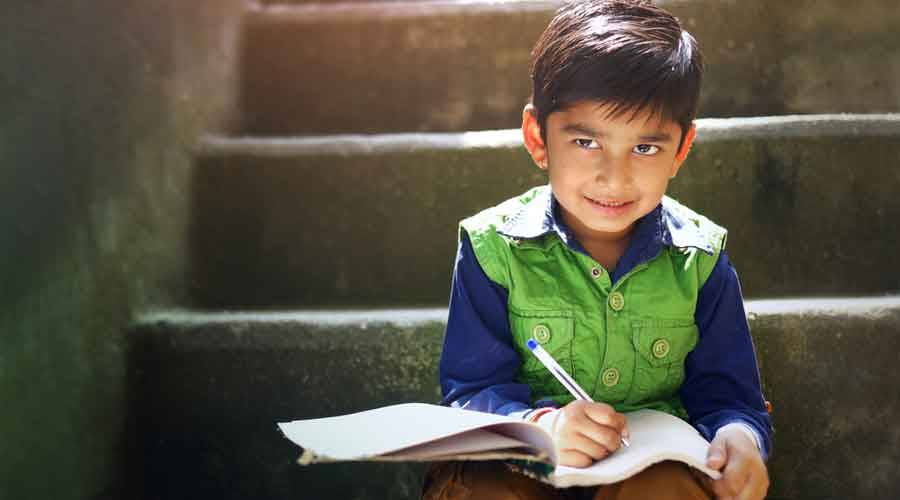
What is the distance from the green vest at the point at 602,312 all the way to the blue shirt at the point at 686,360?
0.04 feet

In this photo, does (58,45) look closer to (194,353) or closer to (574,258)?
→ (194,353)

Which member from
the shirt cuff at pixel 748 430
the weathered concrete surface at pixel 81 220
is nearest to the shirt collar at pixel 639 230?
the shirt cuff at pixel 748 430

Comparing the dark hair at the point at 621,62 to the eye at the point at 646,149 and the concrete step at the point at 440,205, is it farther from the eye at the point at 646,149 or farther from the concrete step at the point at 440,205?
the concrete step at the point at 440,205

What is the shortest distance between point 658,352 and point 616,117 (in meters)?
0.30

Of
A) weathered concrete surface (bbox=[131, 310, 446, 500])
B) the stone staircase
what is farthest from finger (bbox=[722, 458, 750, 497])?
weathered concrete surface (bbox=[131, 310, 446, 500])

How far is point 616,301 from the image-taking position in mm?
1231

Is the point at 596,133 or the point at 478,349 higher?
the point at 596,133

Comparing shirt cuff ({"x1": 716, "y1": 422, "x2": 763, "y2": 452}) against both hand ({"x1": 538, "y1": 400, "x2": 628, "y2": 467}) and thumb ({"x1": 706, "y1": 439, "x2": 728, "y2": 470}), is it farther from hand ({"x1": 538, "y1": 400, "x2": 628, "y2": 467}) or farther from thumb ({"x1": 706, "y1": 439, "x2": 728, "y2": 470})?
hand ({"x1": 538, "y1": 400, "x2": 628, "y2": 467})

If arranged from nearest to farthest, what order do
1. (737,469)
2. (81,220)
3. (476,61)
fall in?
(737,469), (81,220), (476,61)

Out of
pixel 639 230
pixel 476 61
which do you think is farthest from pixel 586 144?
pixel 476 61

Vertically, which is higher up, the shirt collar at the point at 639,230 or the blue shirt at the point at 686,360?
the shirt collar at the point at 639,230

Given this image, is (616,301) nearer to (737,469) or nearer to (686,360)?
(686,360)

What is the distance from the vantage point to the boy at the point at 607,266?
116 centimetres

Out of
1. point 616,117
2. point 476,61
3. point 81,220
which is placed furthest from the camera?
point 476,61
